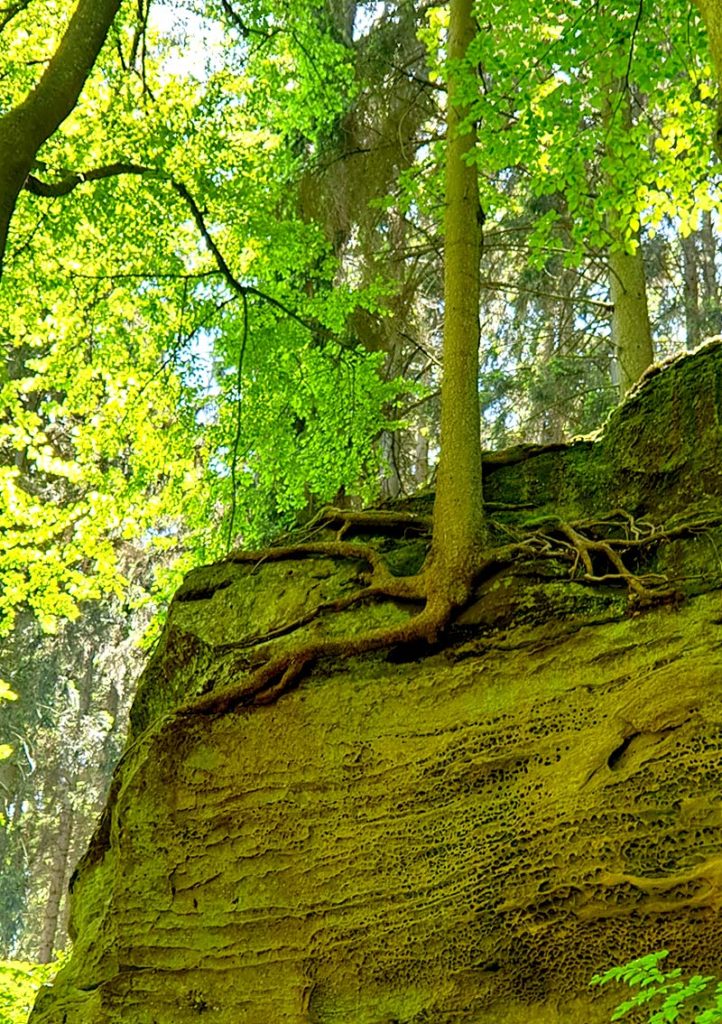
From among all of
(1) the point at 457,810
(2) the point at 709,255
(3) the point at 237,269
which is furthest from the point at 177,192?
(2) the point at 709,255

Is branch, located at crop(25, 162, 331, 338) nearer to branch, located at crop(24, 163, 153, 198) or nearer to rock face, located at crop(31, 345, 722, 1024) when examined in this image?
branch, located at crop(24, 163, 153, 198)

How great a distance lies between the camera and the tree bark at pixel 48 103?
4414 millimetres

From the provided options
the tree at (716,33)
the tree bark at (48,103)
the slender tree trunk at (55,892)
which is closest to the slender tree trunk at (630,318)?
the tree at (716,33)

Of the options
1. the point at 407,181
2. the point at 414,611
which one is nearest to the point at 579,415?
the point at 407,181

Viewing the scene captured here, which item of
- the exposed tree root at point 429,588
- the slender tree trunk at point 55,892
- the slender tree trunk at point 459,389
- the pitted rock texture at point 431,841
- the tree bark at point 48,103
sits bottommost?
the slender tree trunk at point 55,892

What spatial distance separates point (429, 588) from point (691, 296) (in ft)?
37.6

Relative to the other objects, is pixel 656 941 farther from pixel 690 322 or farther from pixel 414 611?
pixel 690 322

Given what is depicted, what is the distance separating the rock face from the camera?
3449 millimetres

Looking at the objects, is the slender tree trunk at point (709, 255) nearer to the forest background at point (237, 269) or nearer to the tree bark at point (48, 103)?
the forest background at point (237, 269)

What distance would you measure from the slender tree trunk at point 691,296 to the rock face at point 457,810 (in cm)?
914

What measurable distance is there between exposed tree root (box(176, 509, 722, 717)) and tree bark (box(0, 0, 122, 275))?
276 cm

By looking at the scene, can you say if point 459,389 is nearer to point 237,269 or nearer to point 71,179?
point 71,179

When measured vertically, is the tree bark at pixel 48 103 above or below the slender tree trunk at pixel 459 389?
above

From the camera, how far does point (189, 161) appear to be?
9.38 m
